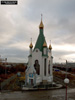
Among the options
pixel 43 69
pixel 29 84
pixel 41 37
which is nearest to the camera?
pixel 29 84

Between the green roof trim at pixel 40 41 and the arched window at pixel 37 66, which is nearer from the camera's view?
the arched window at pixel 37 66

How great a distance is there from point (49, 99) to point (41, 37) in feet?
41.8

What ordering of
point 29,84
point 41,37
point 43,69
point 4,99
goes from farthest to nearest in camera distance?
point 41,37 → point 43,69 → point 29,84 → point 4,99

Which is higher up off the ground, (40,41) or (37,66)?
(40,41)

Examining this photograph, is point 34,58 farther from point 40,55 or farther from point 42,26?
point 42,26

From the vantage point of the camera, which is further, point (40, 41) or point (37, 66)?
point (40, 41)

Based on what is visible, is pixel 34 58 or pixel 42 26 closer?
pixel 34 58

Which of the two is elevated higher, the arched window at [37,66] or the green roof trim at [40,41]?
the green roof trim at [40,41]

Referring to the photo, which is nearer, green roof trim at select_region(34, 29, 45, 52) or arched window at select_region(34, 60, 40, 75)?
arched window at select_region(34, 60, 40, 75)

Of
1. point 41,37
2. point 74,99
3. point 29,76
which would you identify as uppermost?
point 41,37

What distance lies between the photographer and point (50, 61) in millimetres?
23422

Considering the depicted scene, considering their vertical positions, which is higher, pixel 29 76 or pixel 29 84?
pixel 29 76

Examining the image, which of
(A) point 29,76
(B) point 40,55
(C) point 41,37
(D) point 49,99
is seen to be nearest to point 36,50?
(B) point 40,55

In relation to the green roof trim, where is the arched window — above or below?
below
